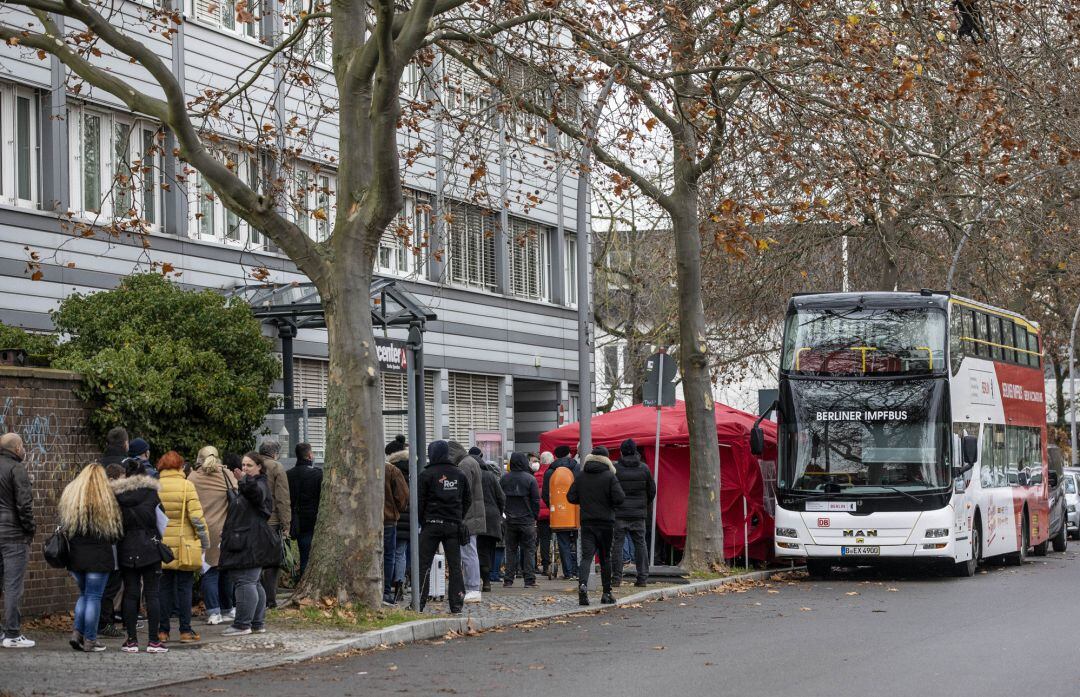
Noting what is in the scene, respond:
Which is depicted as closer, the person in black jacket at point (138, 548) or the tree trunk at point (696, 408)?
the person in black jacket at point (138, 548)

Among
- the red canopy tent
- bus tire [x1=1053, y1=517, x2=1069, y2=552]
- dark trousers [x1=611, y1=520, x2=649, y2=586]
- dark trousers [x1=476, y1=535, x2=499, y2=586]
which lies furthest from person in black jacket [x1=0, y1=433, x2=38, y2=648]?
bus tire [x1=1053, y1=517, x2=1069, y2=552]

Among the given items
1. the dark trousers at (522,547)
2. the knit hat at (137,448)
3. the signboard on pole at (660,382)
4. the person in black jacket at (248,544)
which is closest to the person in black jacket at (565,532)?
the dark trousers at (522,547)

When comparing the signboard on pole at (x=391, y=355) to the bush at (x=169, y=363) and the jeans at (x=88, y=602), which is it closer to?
the bush at (x=169, y=363)

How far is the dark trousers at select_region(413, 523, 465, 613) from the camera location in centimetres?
1577

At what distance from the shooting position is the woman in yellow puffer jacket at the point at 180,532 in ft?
44.2

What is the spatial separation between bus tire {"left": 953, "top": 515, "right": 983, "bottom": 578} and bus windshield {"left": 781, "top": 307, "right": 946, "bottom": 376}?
9.06 feet

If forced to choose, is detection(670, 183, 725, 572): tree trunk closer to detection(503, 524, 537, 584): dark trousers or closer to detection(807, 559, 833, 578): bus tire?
detection(807, 559, 833, 578): bus tire

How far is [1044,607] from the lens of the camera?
54.5 feet

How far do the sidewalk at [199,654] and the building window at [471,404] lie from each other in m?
14.6

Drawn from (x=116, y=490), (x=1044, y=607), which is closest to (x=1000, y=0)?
(x=1044, y=607)

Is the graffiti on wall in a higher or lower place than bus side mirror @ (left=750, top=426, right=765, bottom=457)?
higher

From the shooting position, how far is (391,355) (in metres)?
15.9

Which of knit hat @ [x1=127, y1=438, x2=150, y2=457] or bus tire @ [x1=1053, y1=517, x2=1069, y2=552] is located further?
bus tire @ [x1=1053, y1=517, x2=1069, y2=552]

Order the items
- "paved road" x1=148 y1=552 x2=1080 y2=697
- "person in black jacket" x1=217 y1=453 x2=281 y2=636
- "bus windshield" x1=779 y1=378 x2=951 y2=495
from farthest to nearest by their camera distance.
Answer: "bus windshield" x1=779 y1=378 x2=951 y2=495 → "person in black jacket" x1=217 y1=453 x2=281 y2=636 → "paved road" x1=148 y1=552 x2=1080 y2=697
